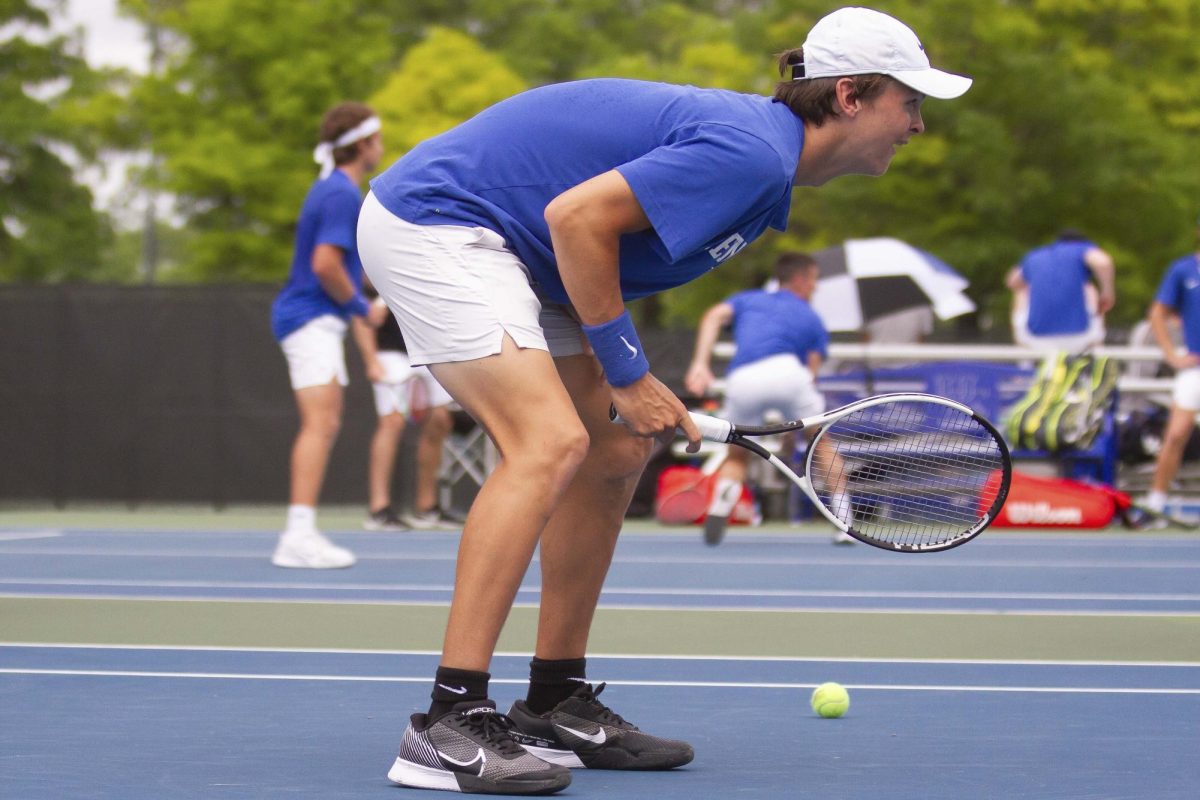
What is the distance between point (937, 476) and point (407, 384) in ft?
22.6

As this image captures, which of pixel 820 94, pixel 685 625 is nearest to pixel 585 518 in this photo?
pixel 820 94

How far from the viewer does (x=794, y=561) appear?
30.9 ft

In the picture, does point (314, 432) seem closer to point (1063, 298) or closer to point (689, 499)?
point (689, 499)

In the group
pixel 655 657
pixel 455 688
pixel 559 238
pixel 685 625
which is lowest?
pixel 685 625

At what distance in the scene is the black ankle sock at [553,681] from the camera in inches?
160

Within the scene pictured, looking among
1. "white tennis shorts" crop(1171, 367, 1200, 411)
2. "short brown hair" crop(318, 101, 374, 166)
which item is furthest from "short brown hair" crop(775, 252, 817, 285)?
"short brown hair" crop(318, 101, 374, 166)

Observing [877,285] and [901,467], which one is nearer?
[901,467]

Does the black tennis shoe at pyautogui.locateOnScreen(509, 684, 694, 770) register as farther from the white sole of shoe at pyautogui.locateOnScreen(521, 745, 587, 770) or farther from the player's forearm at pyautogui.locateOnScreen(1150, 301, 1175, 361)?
the player's forearm at pyautogui.locateOnScreen(1150, 301, 1175, 361)

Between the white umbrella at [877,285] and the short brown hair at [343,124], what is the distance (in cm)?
657

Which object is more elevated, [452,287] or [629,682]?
[452,287]

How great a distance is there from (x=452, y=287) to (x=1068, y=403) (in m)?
8.99

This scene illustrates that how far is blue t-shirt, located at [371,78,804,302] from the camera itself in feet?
11.3

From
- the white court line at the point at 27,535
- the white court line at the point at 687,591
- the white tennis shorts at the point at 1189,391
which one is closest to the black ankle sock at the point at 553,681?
the white court line at the point at 687,591

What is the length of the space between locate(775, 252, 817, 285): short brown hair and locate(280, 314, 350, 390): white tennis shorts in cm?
358
